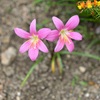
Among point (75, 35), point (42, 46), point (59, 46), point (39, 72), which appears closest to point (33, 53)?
point (42, 46)

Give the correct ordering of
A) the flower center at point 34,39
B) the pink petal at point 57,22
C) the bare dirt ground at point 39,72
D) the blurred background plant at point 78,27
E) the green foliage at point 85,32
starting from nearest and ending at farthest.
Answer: the pink petal at point 57,22, the flower center at point 34,39, the bare dirt ground at point 39,72, the blurred background plant at point 78,27, the green foliage at point 85,32

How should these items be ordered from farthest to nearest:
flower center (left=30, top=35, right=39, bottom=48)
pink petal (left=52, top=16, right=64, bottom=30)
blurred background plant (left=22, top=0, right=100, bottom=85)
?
blurred background plant (left=22, top=0, right=100, bottom=85) < flower center (left=30, top=35, right=39, bottom=48) < pink petal (left=52, top=16, right=64, bottom=30)

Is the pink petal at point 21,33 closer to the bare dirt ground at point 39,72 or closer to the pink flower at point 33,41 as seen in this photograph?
the pink flower at point 33,41

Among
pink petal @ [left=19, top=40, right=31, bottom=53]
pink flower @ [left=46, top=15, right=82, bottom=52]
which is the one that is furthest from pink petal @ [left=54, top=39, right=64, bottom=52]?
pink petal @ [left=19, top=40, right=31, bottom=53]

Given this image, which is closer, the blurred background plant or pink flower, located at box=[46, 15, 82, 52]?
pink flower, located at box=[46, 15, 82, 52]

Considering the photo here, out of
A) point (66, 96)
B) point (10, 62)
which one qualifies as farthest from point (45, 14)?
point (66, 96)

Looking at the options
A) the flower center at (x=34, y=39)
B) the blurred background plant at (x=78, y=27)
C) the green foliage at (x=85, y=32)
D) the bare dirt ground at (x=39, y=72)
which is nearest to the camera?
the flower center at (x=34, y=39)

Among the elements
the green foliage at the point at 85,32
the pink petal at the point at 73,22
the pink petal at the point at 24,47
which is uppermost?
the pink petal at the point at 73,22

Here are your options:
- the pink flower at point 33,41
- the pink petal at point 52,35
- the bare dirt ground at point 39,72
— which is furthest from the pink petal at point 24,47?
the bare dirt ground at point 39,72

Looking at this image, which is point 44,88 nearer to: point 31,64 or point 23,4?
point 31,64

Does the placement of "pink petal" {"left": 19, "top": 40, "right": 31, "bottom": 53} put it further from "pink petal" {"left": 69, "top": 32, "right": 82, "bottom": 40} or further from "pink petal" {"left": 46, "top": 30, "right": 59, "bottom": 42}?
"pink petal" {"left": 69, "top": 32, "right": 82, "bottom": 40}
